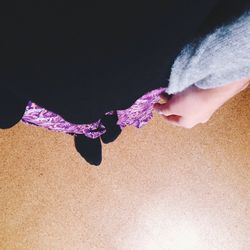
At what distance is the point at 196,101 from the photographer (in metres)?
0.62

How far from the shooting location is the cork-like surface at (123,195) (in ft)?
4.58

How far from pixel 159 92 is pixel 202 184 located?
2.73 feet

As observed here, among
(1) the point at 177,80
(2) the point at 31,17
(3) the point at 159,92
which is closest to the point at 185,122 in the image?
(3) the point at 159,92

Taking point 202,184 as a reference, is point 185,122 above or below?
above

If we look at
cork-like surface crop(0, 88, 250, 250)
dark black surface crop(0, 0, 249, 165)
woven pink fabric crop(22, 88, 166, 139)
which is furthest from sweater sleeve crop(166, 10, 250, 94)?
cork-like surface crop(0, 88, 250, 250)

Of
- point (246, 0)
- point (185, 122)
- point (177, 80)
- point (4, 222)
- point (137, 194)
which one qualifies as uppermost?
point (246, 0)

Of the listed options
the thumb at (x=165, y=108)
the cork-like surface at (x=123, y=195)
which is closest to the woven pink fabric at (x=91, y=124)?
the thumb at (x=165, y=108)

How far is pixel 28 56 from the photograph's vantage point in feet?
1.39

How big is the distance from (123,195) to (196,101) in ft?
2.80

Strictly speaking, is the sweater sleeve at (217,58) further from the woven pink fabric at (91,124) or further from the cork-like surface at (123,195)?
the cork-like surface at (123,195)

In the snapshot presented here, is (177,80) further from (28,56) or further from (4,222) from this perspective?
(4,222)

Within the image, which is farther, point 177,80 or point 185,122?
point 185,122

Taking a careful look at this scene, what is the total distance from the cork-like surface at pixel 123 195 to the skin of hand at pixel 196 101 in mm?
718

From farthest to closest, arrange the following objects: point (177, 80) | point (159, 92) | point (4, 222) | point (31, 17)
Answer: point (4, 222) → point (159, 92) → point (177, 80) → point (31, 17)
